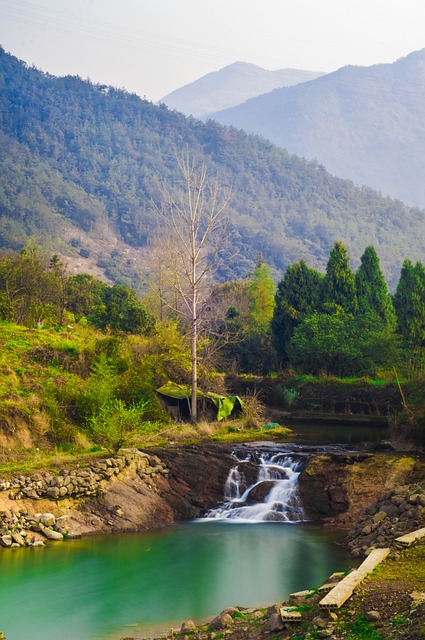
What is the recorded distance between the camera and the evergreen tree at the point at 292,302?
40156mm

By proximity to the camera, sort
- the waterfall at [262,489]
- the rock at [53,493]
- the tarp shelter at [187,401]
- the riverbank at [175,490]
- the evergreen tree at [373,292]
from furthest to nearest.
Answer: the evergreen tree at [373,292], the tarp shelter at [187,401], the waterfall at [262,489], the rock at [53,493], the riverbank at [175,490]

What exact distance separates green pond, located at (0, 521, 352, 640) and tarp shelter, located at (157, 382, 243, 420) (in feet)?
25.7

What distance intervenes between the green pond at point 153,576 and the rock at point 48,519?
599 millimetres

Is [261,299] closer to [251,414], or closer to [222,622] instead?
[251,414]

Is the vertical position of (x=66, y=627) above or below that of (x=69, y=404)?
below

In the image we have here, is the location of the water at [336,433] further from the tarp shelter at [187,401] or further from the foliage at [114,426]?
the foliage at [114,426]

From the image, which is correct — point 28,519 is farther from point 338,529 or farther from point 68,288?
point 68,288

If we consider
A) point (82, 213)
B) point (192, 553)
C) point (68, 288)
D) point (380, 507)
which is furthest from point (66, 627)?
point (82, 213)

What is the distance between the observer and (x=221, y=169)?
13562cm

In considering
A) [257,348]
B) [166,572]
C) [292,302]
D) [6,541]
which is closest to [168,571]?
[166,572]

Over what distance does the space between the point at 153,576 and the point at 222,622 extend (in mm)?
3994

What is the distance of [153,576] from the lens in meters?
14.2

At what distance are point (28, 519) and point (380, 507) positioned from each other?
675cm

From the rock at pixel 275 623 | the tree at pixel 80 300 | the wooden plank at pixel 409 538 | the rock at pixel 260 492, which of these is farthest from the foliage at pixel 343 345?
the rock at pixel 275 623
